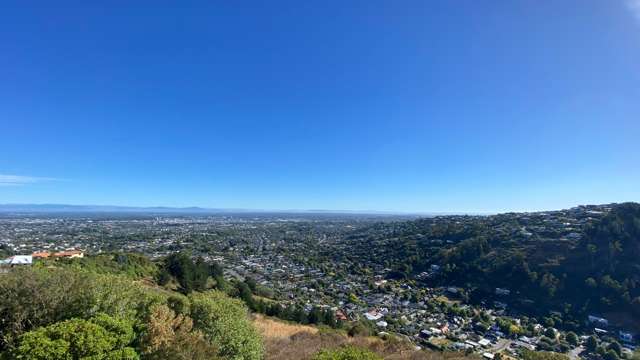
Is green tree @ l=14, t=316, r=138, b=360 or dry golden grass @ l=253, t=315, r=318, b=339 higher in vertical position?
green tree @ l=14, t=316, r=138, b=360

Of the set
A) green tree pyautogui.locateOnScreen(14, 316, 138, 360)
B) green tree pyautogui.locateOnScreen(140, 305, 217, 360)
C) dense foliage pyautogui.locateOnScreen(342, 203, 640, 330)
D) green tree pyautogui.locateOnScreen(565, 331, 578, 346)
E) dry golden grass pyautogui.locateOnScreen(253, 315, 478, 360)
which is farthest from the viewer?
dense foliage pyautogui.locateOnScreen(342, 203, 640, 330)

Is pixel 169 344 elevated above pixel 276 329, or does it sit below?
above

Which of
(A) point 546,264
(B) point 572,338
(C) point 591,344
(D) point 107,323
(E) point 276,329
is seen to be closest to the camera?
(D) point 107,323

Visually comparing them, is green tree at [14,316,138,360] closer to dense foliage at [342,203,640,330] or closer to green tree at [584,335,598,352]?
green tree at [584,335,598,352]

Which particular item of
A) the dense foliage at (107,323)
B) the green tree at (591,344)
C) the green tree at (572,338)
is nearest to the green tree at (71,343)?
the dense foliage at (107,323)

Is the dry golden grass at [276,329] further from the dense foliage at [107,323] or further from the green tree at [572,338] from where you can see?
the green tree at [572,338]

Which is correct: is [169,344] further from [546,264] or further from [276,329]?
[546,264]

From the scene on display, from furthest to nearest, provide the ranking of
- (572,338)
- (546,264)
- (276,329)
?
1. (546,264)
2. (572,338)
3. (276,329)

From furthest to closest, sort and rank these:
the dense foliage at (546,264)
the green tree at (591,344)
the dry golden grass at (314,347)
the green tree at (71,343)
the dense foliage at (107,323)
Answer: the dense foliage at (546,264)
the green tree at (591,344)
the dry golden grass at (314,347)
the dense foliage at (107,323)
the green tree at (71,343)

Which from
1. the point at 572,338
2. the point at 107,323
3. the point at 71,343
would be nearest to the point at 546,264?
the point at 572,338

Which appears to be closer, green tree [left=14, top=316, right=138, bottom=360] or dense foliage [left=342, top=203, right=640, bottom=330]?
green tree [left=14, top=316, right=138, bottom=360]

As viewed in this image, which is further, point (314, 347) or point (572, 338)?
point (572, 338)

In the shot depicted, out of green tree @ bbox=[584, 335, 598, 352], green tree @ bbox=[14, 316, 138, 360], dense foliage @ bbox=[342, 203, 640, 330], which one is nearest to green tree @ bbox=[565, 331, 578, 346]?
green tree @ bbox=[584, 335, 598, 352]
